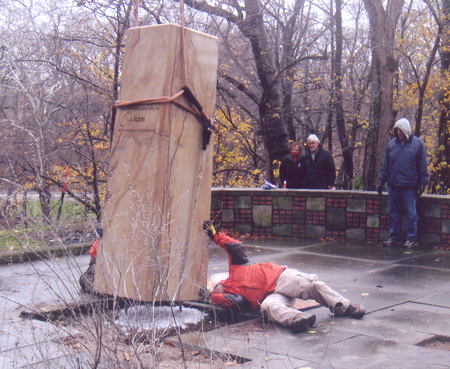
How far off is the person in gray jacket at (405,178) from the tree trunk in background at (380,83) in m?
3.70

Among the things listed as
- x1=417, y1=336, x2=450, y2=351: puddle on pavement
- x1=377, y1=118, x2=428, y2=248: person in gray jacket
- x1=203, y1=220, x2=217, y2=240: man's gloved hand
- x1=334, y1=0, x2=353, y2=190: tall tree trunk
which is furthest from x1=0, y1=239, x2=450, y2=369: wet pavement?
x1=334, y1=0, x2=353, y2=190: tall tree trunk

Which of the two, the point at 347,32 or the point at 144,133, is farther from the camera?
the point at 347,32

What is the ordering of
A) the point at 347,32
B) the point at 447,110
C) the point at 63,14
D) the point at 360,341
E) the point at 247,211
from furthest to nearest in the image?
the point at 347,32 → the point at 447,110 → the point at 63,14 → the point at 247,211 → the point at 360,341

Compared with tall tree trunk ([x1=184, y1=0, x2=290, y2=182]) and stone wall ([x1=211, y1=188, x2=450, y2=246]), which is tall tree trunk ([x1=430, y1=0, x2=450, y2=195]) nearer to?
tall tree trunk ([x1=184, y1=0, x2=290, y2=182])

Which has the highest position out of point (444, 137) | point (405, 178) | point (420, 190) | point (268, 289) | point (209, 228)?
point (444, 137)

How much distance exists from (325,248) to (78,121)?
5.70 metres

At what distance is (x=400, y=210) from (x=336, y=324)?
4525 mm

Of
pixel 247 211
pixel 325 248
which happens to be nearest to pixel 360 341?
pixel 325 248

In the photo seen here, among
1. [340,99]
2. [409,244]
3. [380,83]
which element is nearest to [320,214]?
[409,244]

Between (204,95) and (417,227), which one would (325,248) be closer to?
(417,227)

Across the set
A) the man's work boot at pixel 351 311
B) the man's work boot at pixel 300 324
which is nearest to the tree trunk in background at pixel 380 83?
the man's work boot at pixel 351 311

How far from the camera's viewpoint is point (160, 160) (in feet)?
15.4

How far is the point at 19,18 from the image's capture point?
21.1m

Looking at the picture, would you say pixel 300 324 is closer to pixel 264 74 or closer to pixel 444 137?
pixel 264 74
